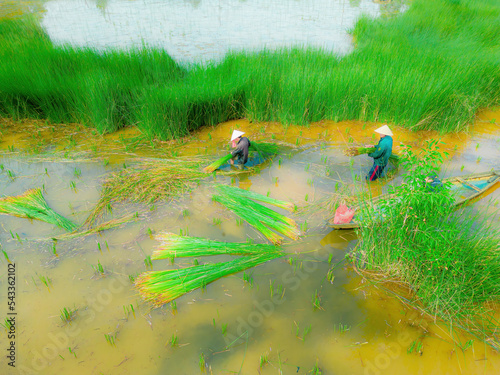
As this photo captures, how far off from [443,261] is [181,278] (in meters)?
2.42

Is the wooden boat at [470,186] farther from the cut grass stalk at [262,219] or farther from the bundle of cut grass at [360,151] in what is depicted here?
the bundle of cut grass at [360,151]

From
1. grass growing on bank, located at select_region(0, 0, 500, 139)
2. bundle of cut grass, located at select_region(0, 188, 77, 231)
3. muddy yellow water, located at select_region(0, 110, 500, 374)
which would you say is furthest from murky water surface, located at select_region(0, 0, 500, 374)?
grass growing on bank, located at select_region(0, 0, 500, 139)

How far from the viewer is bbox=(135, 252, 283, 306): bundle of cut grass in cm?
274

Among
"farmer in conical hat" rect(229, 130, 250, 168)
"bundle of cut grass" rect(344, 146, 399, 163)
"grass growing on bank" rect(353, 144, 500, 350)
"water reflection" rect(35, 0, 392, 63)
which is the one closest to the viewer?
"grass growing on bank" rect(353, 144, 500, 350)

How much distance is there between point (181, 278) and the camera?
287cm

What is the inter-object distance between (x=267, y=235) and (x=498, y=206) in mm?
3283

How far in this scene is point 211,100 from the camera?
5688 millimetres

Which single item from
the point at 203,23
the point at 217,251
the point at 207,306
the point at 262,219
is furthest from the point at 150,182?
the point at 203,23

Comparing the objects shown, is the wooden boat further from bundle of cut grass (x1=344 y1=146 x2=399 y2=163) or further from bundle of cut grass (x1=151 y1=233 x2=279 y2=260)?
bundle of cut grass (x1=151 y1=233 x2=279 y2=260)

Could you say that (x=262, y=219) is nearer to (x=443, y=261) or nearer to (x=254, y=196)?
(x=254, y=196)

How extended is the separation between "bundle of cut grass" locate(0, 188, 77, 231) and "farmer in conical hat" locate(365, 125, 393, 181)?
4224 millimetres

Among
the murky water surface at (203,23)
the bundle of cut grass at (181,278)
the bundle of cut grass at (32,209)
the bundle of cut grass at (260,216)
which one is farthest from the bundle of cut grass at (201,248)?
the murky water surface at (203,23)

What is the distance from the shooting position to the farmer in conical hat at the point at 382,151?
13.6 feet

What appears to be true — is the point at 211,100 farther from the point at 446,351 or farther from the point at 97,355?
the point at 446,351
